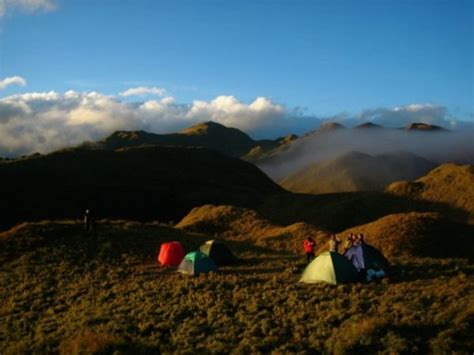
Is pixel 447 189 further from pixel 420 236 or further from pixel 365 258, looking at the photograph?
pixel 365 258

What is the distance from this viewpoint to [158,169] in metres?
171

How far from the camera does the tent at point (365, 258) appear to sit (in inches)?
1065

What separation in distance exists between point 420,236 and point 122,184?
356 ft

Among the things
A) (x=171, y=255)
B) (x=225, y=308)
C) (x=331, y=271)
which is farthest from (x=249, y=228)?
(x=225, y=308)

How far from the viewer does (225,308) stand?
22.4 meters

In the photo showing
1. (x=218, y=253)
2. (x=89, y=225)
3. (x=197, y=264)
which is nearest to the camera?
(x=197, y=264)

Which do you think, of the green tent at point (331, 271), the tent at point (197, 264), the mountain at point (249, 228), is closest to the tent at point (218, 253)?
the tent at point (197, 264)

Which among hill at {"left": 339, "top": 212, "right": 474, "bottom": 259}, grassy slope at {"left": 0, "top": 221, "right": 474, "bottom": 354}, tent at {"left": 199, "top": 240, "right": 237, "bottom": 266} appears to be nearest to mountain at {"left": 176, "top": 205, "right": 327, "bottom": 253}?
hill at {"left": 339, "top": 212, "right": 474, "bottom": 259}

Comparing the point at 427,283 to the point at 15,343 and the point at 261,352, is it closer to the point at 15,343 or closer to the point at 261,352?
the point at 261,352

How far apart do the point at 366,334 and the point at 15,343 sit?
13724 millimetres

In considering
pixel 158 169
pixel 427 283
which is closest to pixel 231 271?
pixel 427 283

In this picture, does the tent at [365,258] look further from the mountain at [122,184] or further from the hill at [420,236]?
the mountain at [122,184]

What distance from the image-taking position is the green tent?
25703 millimetres

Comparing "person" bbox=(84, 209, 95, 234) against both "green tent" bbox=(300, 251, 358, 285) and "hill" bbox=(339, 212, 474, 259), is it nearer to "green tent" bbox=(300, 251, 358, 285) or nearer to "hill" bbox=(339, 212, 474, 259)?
"green tent" bbox=(300, 251, 358, 285)
